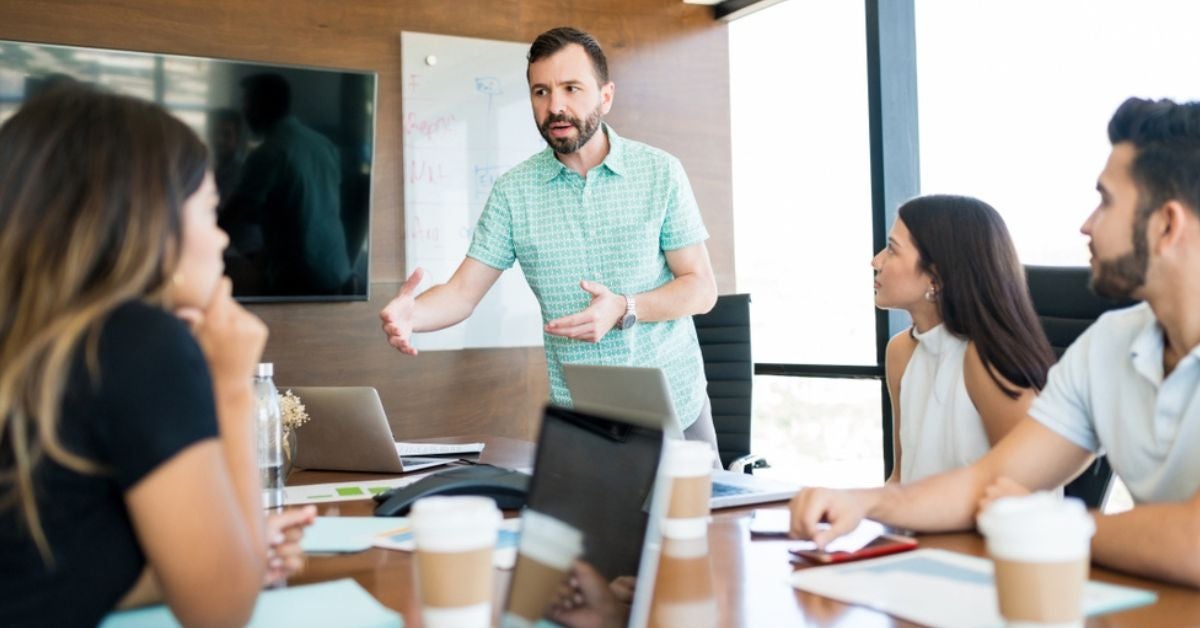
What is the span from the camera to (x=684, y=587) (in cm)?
116

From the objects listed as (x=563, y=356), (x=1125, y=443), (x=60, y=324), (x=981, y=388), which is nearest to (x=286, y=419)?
(x=563, y=356)

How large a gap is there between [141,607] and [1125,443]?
1255 millimetres

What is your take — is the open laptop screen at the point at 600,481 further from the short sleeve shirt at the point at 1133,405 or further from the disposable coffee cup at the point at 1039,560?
the short sleeve shirt at the point at 1133,405

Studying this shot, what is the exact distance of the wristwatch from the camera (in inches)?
96.7

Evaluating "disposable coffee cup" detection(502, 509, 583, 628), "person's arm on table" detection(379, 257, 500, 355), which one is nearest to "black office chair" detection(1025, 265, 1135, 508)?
"disposable coffee cup" detection(502, 509, 583, 628)

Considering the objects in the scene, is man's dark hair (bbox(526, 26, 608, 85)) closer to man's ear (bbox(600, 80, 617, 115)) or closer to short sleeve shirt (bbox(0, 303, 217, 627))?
man's ear (bbox(600, 80, 617, 115))

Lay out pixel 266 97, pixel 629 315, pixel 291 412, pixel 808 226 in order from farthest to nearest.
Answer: pixel 808 226 < pixel 266 97 < pixel 629 315 < pixel 291 412

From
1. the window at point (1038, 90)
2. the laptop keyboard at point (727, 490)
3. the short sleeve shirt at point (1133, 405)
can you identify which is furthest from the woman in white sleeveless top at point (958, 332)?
the window at point (1038, 90)

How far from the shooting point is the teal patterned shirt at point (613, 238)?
2.63 m

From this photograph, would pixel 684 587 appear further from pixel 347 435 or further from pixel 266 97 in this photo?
pixel 266 97

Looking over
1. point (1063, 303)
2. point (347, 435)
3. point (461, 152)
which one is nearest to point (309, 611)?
point (347, 435)

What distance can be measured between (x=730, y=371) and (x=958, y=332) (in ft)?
3.95

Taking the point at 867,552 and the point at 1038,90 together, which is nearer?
the point at 867,552

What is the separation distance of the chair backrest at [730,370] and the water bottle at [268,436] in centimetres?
166
